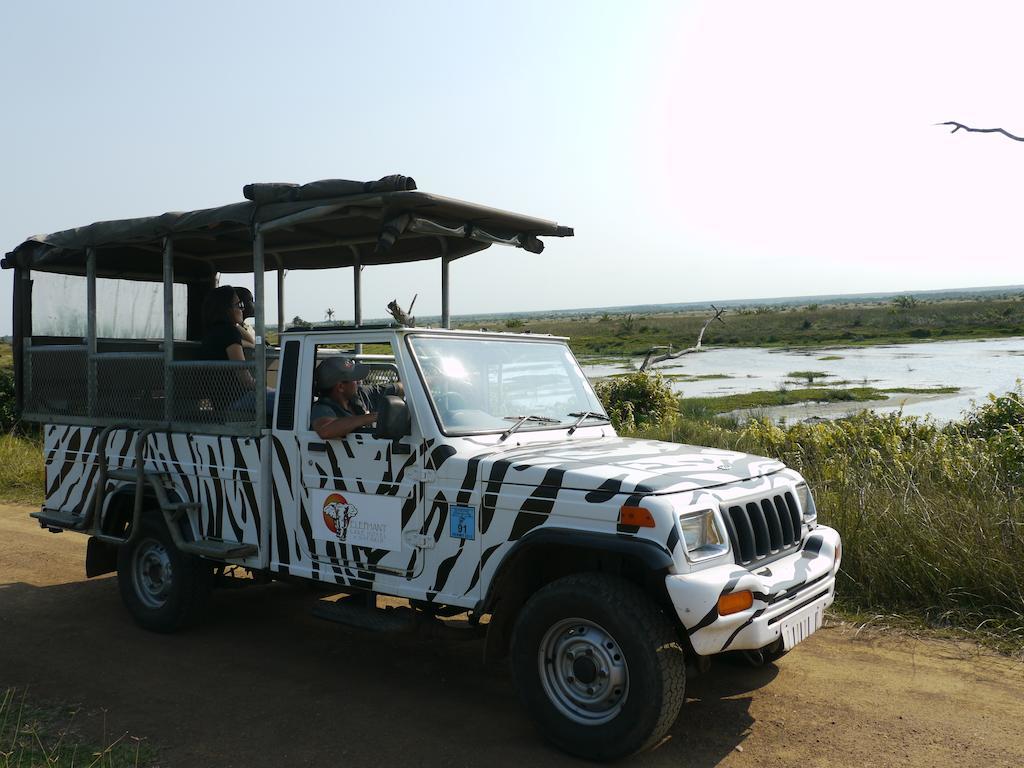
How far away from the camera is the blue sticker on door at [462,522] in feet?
15.1

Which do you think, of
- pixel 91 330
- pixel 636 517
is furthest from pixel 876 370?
pixel 636 517

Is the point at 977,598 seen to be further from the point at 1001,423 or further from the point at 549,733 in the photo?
the point at 1001,423

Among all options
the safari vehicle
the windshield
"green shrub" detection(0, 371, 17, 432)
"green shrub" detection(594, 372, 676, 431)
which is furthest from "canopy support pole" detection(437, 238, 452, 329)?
"green shrub" detection(0, 371, 17, 432)

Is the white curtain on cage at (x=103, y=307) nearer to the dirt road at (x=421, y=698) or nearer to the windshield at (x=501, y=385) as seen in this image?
the dirt road at (x=421, y=698)

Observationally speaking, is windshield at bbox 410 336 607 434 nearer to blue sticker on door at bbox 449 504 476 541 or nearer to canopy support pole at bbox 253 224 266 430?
blue sticker on door at bbox 449 504 476 541

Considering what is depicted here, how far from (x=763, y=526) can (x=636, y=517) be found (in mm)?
858

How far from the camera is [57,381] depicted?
7.02 metres

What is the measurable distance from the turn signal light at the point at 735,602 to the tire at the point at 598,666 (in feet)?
0.93

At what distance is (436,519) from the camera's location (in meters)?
4.76

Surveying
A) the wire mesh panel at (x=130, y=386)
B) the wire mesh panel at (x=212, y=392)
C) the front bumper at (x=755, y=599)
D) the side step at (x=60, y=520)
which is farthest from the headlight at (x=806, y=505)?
the side step at (x=60, y=520)

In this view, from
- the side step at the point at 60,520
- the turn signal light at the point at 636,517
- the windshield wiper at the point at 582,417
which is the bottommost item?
the side step at the point at 60,520

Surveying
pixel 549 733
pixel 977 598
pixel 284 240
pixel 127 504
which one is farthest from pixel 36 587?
pixel 977 598

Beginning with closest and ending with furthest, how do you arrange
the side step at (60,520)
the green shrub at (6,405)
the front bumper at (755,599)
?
the front bumper at (755,599)
the side step at (60,520)
the green shrub at (6,405)

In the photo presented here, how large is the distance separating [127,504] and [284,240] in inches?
88.6
